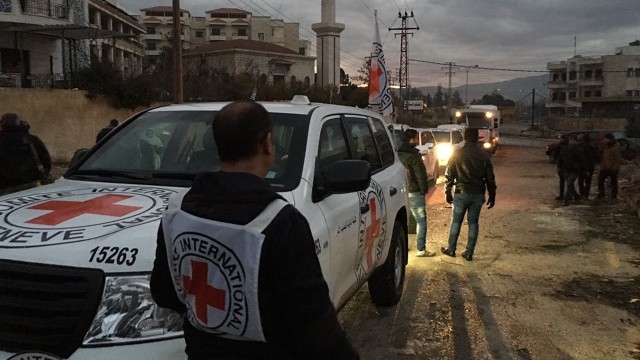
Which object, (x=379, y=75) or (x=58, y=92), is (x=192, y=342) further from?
(x=58, y=92)

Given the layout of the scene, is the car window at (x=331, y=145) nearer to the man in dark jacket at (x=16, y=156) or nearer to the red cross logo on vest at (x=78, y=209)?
the red cross logo on vest at (x=78, y=209)

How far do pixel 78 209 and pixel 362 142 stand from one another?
2661 millimetres

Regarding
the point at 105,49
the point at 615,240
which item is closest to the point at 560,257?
the point at 615,240

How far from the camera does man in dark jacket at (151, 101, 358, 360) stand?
159 cm

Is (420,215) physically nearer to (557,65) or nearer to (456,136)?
(456,136)

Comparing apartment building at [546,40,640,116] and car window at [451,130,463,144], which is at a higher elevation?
apartment building at [546,40,640,116]

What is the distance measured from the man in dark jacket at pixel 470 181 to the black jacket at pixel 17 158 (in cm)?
530

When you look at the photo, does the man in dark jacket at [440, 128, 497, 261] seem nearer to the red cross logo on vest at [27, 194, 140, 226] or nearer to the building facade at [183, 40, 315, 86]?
the red cross logo on vest at [27, 194, 140, 226]

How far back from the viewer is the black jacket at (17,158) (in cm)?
591

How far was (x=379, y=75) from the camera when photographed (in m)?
13.8

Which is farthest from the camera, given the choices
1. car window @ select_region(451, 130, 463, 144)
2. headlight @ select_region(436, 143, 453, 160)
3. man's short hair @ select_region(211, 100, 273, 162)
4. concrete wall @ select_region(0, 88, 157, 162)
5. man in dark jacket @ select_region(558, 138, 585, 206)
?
car window @ select_region(451, 130, 463, 144)

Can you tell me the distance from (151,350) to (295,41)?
88.8m

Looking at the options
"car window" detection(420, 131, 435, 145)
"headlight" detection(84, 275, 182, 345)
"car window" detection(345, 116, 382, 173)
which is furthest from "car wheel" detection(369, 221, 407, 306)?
"car window" detection(420, 131, 435, 145)

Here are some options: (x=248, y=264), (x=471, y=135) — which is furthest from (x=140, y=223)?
(x=471, y=135)
